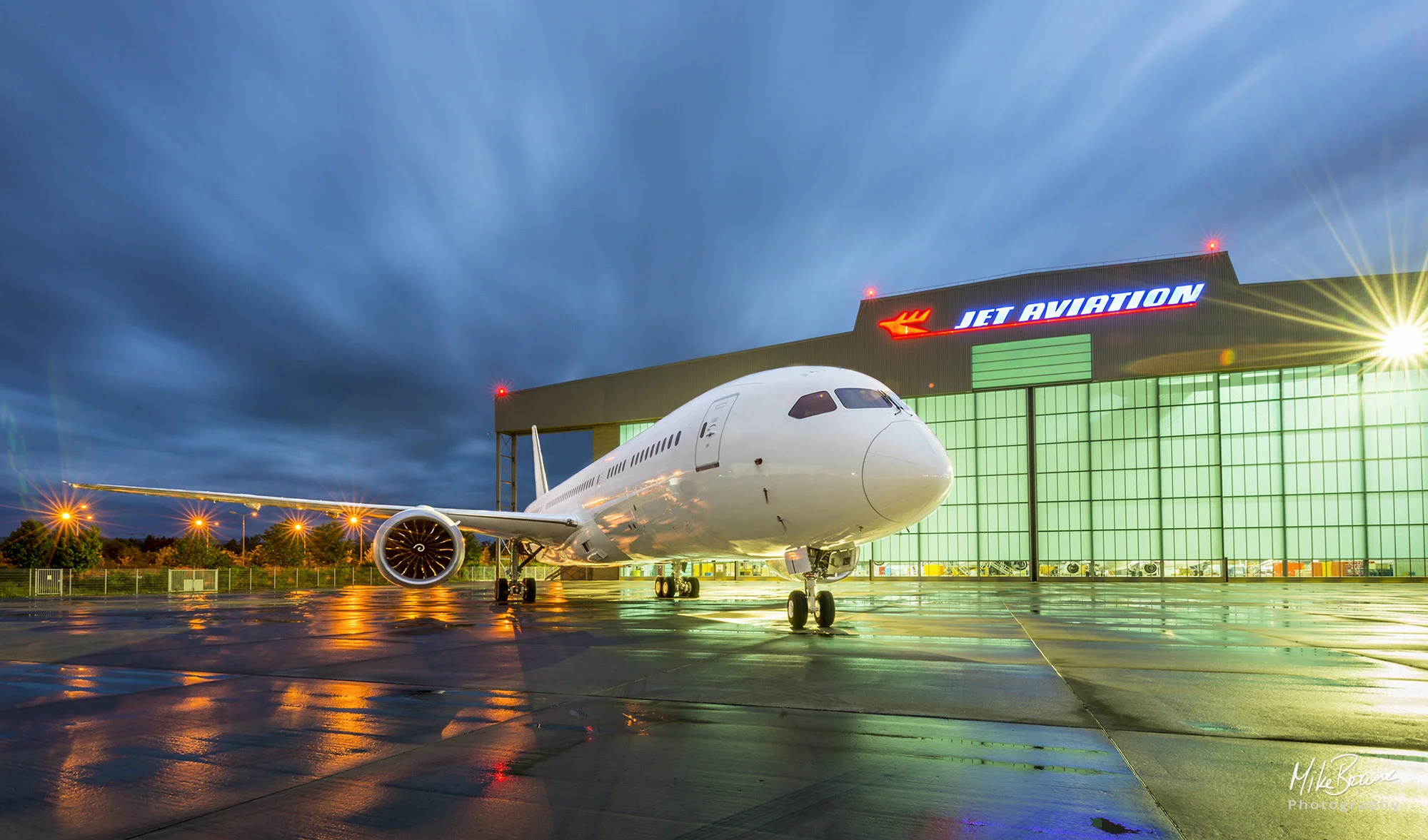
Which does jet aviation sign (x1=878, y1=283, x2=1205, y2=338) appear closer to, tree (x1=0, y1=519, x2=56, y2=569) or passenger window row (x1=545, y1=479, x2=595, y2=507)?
passenger window row (x1=545, y1=479, x2=595, y2=507)

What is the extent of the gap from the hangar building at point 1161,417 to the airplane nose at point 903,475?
37.0 metres

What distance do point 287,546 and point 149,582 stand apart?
1519 inches

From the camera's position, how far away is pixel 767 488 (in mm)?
12008

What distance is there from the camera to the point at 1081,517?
48.9m

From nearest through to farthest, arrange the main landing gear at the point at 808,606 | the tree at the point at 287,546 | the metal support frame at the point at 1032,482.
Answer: the main landing gear at the point at 808,606 < the metal support frame at the point at 1032,482 < the tree at the point at 287,546

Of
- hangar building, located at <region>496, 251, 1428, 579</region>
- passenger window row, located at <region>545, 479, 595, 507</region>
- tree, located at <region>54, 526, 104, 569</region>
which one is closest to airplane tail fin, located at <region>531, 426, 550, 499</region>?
passenger window row, located at <region>545, 479, 595, 507</region>

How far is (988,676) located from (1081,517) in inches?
1797

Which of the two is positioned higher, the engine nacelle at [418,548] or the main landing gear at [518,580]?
the engine nacelle at [418,548]

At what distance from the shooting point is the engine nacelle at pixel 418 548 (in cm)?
1745

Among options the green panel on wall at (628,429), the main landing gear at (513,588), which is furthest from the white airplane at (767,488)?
the green panel on wall at (628,429)
